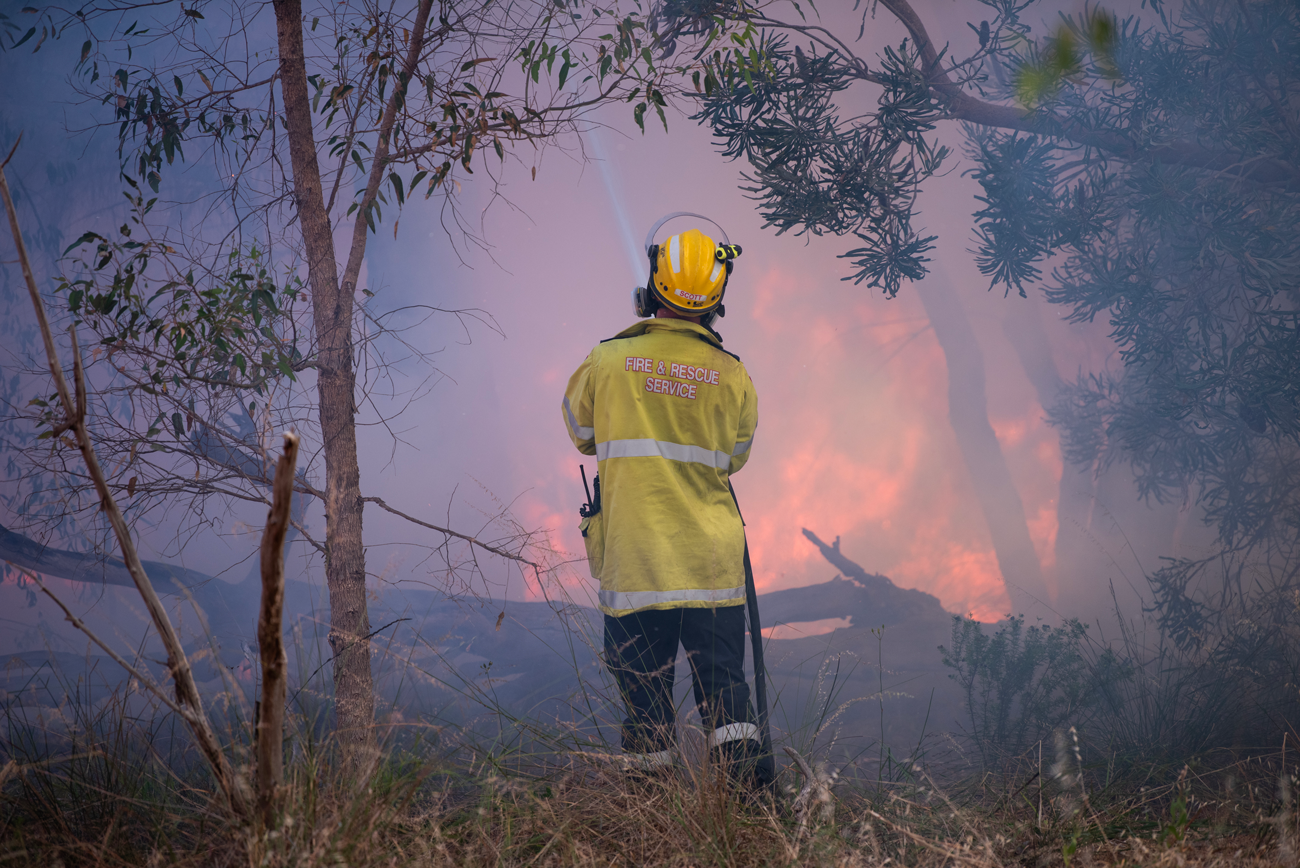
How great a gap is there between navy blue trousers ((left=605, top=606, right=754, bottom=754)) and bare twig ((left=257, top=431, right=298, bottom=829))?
1.39 meters

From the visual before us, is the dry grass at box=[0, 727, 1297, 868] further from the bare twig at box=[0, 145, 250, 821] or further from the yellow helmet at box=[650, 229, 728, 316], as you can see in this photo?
the yellow helmet at box=[650, 229, 728, 316]

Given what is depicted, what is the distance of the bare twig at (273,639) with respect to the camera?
4.25 ft

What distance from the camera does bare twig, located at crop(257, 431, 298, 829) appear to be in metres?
1.29

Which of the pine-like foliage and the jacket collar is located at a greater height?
the pine-like foliage

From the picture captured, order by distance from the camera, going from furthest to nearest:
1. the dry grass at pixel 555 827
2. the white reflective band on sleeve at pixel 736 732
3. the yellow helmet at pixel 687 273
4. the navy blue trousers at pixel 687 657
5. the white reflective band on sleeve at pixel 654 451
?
the yellow helmet at pixel 687 273, the white reflective band on sleeve at pixel 654 451, the navy blue trousers at pixel 687 657, the white reflective band on sleeve at pixel 736 732, the dry grass at pixel 555 827

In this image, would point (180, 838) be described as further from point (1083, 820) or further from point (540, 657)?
point (540, 657)

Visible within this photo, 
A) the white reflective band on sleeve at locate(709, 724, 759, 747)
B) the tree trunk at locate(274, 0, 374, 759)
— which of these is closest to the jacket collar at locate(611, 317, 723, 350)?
the tree trunk at locate(274, 0, 374, 759)

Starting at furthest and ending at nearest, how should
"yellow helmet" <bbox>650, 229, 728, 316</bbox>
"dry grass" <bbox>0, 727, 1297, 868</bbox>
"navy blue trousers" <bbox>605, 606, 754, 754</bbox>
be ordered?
1. "yellow helmet" <bbox>650, 229, 728, 316</bbox>
2. "navy blue trousers" <bbox>605, 606, 754, 754</bbox>
3. "dry grass" <bbox>0, 727, 1297, 868</bbox>

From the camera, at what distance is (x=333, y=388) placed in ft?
10.9

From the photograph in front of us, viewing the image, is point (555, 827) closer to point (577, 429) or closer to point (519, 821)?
point (519, 821)

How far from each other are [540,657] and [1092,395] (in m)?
6.97

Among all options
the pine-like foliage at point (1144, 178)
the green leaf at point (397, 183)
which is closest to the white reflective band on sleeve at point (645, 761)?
the green leaf at point (397, 183)

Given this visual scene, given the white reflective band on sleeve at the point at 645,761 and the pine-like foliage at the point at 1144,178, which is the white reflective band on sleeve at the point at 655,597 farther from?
the pine-like foliage at the point at 1144,178

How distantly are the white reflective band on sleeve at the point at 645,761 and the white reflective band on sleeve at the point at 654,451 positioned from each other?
1175mm
